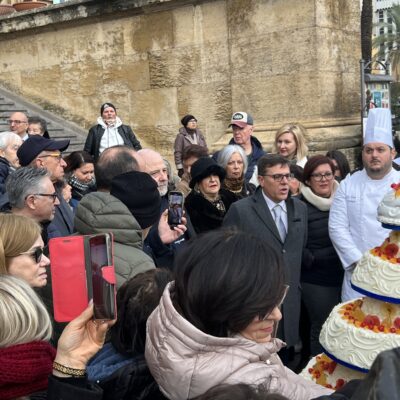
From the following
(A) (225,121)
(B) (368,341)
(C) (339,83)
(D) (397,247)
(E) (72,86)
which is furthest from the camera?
(E) (72,86)

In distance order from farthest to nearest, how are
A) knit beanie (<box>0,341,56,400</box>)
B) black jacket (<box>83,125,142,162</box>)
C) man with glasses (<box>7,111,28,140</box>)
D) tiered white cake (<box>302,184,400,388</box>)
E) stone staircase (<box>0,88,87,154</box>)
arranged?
stone staircase (<box>0,88,87,154</box>), black jacket (<box>83,125,142,162</box>), man with glasses (<box>7,111,28,140</box>), tiered white cake (<box>302,184,400,388</box>), knit beanie (<box>0,341,56,400</box>)

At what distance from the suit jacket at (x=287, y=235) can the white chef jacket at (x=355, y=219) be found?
0.91ft

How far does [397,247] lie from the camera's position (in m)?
2.86

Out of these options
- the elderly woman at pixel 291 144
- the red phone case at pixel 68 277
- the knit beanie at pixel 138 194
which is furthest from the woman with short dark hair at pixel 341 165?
the red phone case at pixel 68 277

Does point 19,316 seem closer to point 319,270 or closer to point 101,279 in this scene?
point 101,279

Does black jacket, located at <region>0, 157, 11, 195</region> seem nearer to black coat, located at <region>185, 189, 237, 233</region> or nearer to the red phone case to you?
black coat, located at <region>185, 189, 237, 233</region>

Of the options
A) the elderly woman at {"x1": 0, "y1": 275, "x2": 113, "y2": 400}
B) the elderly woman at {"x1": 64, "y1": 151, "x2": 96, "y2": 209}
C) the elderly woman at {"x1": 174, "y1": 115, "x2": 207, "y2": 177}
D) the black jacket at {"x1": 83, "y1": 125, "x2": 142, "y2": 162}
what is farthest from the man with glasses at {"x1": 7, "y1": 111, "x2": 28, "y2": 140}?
the elderly woman at {"x1": 0, "y1": 275, "x2": 113, "y2": 400}

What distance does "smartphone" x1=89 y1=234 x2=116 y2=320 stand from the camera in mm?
1930

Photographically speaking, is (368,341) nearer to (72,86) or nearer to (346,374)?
(346,374)

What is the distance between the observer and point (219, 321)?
71.1 inches

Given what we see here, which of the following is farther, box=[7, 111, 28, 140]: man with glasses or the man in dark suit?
box=[7, 111, 28, 140]: man with glasses

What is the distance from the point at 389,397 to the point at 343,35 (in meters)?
9.26

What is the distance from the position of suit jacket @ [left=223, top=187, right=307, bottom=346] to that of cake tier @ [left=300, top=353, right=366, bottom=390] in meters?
1.69

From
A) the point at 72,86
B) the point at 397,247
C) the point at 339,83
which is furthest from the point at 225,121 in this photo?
the point at 397,247
